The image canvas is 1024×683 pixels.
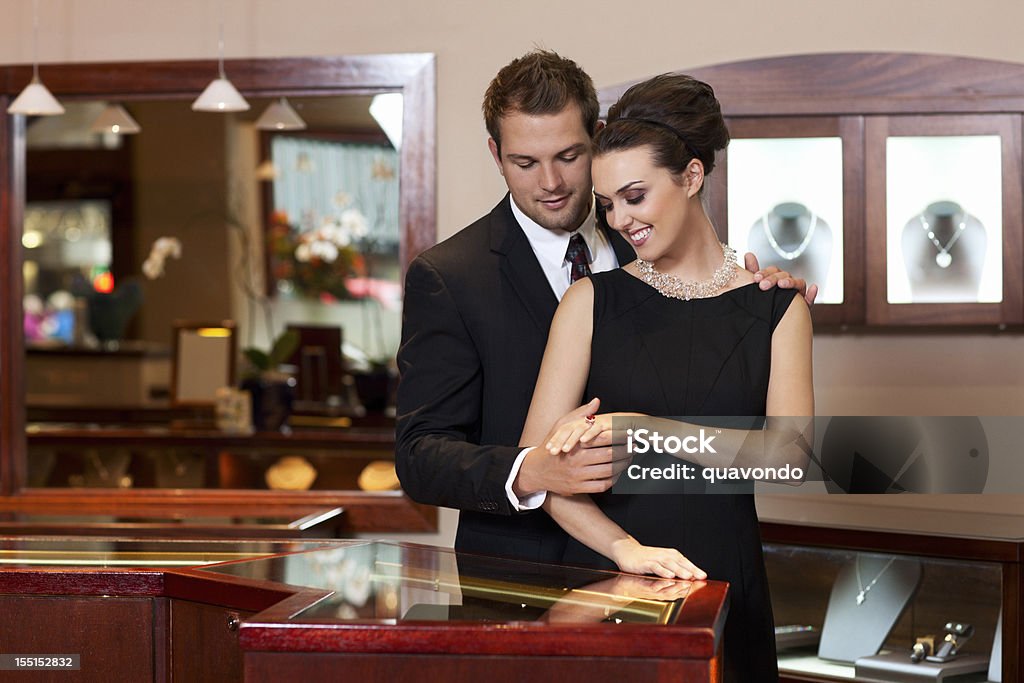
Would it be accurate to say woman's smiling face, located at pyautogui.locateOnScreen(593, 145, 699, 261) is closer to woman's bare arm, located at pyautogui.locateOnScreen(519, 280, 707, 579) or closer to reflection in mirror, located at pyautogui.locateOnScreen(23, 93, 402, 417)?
woman's bare arm, located at pyautogui.locateOnScreen(519, 280, 707, 579)

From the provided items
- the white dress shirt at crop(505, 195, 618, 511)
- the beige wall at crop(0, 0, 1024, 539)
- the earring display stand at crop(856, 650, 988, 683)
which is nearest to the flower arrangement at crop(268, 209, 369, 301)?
the beige wall at crop(0, 0, 1024, 539)

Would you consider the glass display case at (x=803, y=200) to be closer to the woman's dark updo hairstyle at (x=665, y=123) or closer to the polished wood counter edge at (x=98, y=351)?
the woman's dark updo hairstyle at (x=665, y=123)

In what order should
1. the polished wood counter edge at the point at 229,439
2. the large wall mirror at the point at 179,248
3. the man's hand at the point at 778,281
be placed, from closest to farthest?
the man's hand at the point at 778,281
the polished wood counter edge at the point at 229,439
the large wall mirror at the point at 179,248

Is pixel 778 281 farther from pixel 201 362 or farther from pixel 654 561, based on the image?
pixel 201 362

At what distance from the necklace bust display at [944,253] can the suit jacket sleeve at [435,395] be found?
5.47ft

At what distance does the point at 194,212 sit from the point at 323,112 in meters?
6.25

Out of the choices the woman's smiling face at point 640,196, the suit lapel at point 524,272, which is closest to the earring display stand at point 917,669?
the suit lapel at point 524,272

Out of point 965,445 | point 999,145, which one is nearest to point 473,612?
point 965,445

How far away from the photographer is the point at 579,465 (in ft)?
6.06

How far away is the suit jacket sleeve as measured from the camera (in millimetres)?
2080

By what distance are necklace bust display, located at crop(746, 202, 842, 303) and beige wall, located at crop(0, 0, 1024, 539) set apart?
23 centimetres

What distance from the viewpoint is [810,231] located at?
3.46 meters

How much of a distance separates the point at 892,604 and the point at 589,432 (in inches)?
66.8

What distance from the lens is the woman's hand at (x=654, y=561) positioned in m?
1.77
